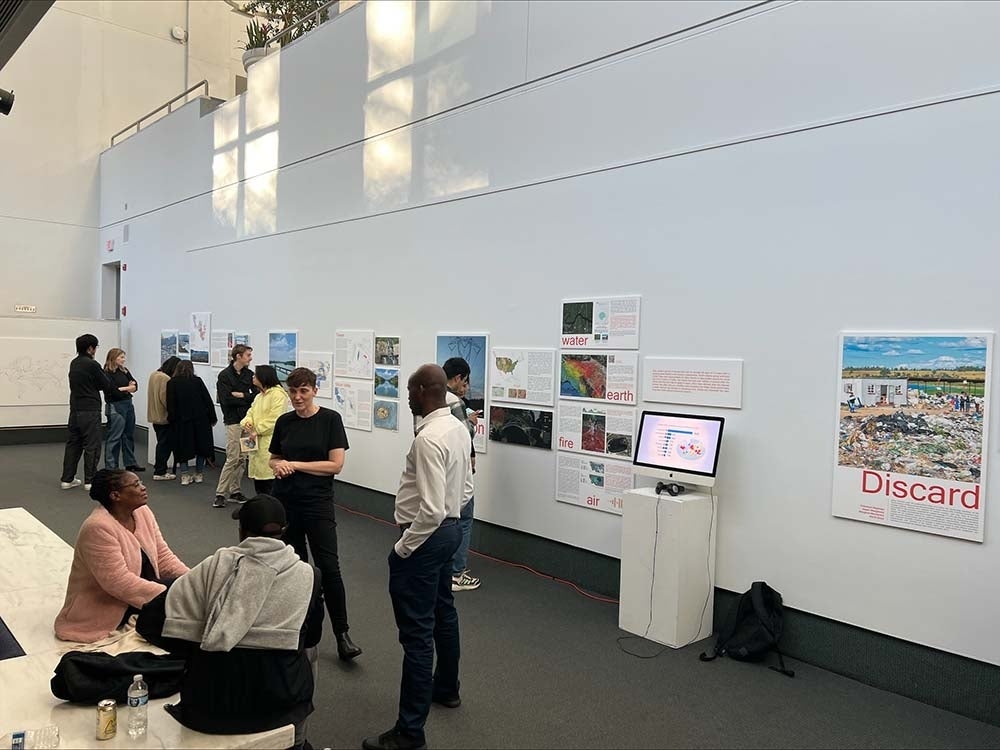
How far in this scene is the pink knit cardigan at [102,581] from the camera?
323 cm

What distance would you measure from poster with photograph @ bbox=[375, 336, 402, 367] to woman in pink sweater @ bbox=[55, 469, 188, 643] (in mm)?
3784

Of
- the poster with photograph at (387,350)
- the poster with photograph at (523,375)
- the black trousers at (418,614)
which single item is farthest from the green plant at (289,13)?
the black trousers at (418,614)

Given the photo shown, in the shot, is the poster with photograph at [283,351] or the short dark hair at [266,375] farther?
the poster with photograph at [283,351]

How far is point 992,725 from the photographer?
3.40 meters

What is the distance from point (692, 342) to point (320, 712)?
9.95 ft

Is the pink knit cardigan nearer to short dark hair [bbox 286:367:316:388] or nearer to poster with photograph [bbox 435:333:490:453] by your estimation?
short dark hair [bbox 286:367:316:388]

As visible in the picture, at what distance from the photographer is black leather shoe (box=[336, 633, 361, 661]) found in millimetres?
3945

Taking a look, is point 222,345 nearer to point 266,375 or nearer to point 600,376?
point 266,375

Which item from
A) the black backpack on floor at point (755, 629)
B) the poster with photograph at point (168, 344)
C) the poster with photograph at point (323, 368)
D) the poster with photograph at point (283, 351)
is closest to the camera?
the black backpack on floor at point (755, 629)

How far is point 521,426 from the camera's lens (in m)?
5.75

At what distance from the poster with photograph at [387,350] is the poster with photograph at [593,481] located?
235 cm

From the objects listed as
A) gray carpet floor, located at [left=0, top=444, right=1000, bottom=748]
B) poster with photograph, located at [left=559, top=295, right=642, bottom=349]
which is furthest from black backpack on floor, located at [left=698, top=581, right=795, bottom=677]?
poster with photograph, located at [left=559, top=295, right=642, bottom=349]

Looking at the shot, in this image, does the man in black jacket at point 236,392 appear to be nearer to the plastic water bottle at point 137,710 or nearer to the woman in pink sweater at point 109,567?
the woman in pink sweater at point 109,567

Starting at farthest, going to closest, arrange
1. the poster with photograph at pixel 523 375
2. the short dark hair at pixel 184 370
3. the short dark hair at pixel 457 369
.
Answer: the short dark hair at pixel 184 370
the poster with photograph at pixel 523 375
the short dark hair at pixel 457 369
